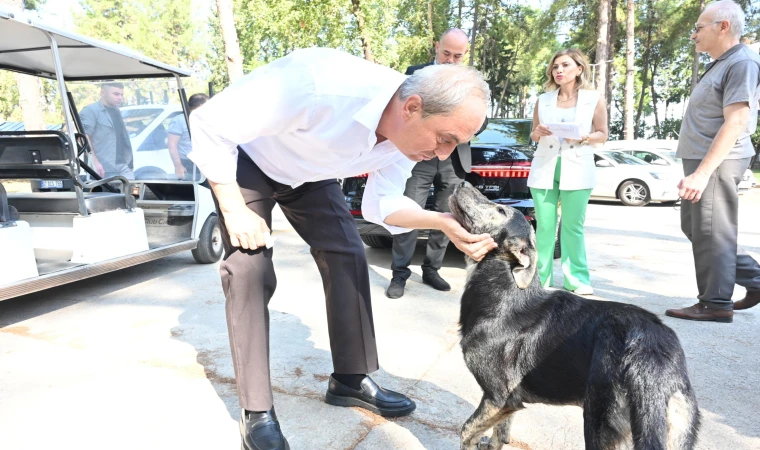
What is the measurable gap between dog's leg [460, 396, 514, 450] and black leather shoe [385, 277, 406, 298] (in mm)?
2581

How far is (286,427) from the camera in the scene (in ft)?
8.45

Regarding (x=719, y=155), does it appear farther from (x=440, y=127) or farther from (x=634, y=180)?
(x=634, y=180)

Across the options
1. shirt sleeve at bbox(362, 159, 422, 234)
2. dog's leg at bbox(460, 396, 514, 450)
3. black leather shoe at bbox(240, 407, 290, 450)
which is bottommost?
black leather shoe at bbox(240, 407, 290, 450)

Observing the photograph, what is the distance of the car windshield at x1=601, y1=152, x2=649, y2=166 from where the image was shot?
14.3 metres

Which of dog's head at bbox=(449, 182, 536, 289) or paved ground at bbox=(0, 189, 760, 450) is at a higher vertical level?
dog's head at bbox=(449, 182, 536, 289)

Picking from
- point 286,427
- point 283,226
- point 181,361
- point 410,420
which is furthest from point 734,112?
point 283,226

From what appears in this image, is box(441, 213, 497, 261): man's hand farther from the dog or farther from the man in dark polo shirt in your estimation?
the man in dark polo shirt

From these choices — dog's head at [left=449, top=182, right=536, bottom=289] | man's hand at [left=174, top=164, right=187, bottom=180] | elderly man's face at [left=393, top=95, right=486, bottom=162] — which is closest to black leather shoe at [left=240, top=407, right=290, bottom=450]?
dog's head at [left=449, top=182, right=536, bottom=289]

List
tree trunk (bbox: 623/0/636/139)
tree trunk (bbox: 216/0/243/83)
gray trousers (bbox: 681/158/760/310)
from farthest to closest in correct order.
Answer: tree trunk (bbox: 623/0/636/139) < tree trunk (bbox: 216/0/243/83) < gray trousers (bbox: 681/158/760/310)

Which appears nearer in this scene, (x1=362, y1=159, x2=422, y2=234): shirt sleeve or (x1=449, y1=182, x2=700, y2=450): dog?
(x1=449, y1=182, x2=700, y2=450): dog

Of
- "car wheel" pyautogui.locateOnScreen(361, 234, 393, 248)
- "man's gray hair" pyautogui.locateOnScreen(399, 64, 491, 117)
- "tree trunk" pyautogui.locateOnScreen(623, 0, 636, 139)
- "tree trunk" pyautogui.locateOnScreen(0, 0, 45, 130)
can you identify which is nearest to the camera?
"man's gray hair" pyautogui.locateOnScreen(399, 64, 491, 117)

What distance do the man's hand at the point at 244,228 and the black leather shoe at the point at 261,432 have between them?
2.80 feet

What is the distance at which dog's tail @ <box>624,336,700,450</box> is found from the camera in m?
1.76

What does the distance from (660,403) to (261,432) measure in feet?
5.58
